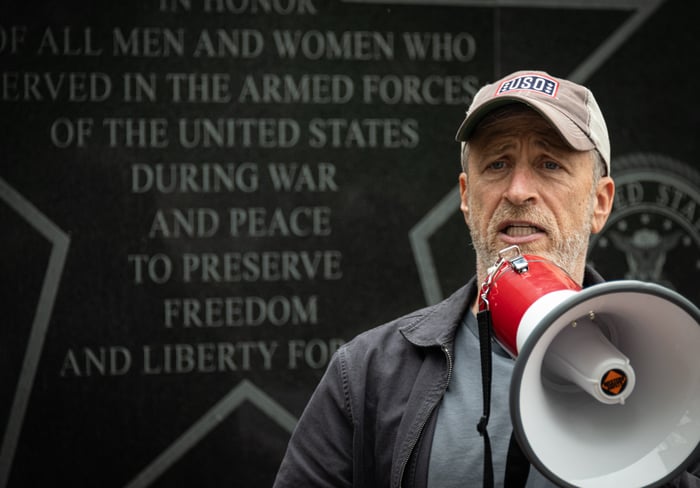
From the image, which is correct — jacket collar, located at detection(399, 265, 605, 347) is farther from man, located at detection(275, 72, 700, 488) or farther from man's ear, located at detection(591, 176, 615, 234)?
man's ear, located at detection(591, 176, 615, 234)

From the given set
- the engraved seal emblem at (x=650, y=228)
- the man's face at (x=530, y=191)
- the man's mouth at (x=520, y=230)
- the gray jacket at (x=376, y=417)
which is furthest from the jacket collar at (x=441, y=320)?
the engraved seal emblem at (x=650, y=228)

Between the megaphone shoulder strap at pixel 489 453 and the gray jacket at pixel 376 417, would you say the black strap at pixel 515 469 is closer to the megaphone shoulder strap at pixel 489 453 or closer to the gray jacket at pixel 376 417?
the megaphone shoulder strap at pixel 489 453

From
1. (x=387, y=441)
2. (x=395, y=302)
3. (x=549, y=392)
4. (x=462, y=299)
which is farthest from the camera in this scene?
(x=395, y=302)

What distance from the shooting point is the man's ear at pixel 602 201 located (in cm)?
213

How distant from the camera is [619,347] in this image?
1.75 m

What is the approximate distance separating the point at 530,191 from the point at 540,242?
117mm

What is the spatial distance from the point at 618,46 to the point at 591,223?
7.76 feet

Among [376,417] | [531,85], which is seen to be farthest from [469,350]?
[531,85]

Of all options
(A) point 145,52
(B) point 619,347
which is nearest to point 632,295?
(B) point 619,347

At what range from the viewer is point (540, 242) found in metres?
1.98

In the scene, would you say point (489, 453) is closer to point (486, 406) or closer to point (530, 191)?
point (486, 406)

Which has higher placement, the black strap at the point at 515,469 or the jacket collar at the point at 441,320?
the jacket collar at the point at 441,320

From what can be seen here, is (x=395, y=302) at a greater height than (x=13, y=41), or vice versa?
(x=13, y=41)

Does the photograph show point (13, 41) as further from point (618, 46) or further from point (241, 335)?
point (618, 46)
